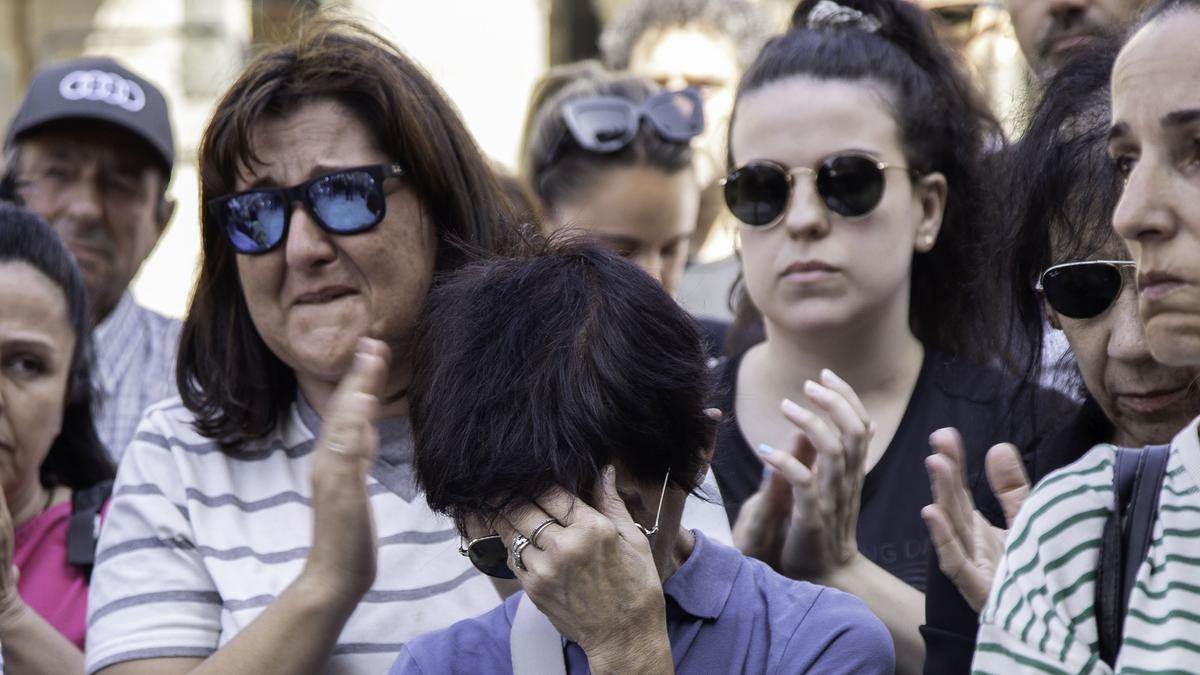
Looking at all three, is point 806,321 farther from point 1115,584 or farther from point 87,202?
point 87,202

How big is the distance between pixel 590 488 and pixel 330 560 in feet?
1.82

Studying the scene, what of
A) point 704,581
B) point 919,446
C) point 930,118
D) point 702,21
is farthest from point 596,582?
point 702,21

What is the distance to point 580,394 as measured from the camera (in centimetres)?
225

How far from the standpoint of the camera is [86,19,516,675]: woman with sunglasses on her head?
110 inches

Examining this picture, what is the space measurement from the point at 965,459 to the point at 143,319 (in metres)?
2.48

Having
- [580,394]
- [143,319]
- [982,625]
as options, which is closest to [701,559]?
[580,394]

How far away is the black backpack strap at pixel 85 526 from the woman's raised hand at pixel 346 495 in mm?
862

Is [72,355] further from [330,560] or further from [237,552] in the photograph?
[330,560]

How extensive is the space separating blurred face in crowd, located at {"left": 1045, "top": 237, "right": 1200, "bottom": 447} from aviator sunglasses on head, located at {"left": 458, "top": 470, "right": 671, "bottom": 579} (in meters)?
0.73

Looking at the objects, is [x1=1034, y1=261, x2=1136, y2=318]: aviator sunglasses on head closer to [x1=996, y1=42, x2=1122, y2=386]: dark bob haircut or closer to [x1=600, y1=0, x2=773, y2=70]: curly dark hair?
[x1=996, y1=42, x2=1122, y2=386]: dark bob haircut

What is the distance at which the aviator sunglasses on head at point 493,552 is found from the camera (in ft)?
7.46

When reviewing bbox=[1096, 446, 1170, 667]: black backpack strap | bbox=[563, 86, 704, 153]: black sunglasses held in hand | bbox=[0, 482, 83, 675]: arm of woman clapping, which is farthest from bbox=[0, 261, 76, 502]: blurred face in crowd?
bbox=[1096, 446, 1170, 667]: black backpack strap

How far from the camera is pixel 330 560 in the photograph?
261 cm

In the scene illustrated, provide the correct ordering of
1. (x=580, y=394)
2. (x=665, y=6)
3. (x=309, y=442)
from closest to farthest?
(x=580, y=394) → (x=309, y=442) → (x=665, y=6)
